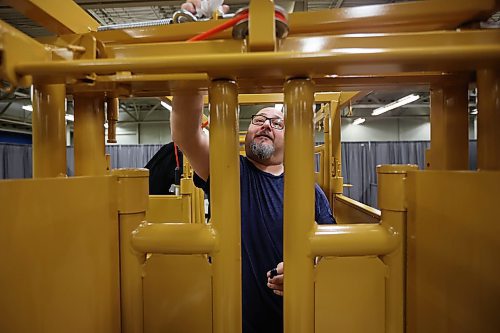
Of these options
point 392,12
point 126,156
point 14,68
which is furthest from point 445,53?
point 126,156

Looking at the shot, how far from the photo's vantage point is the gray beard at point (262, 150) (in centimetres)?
140

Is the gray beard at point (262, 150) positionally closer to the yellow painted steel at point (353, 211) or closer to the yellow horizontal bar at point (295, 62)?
the yellow painted steel at point (353, 211)

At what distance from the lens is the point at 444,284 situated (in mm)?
579

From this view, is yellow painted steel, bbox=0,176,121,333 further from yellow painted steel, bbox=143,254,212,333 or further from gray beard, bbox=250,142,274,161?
gray beard, bbox=250,142,274,161

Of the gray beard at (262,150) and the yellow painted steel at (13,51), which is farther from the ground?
the yellow painted steel at (13,51)

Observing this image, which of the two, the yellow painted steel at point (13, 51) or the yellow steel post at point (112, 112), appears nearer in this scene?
the yellow painted steel at point (13, 51)

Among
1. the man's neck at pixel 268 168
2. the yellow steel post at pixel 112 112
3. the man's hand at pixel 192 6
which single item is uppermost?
the man's hand at pixel 192 6

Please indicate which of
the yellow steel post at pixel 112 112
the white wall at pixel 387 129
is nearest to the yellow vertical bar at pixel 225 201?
the yellow steel post at pixel 112 112

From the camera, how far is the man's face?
4.62 feet

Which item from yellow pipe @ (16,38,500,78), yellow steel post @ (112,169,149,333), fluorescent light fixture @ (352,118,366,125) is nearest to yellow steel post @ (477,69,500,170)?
yellow pipe @ (16,38,500,78)

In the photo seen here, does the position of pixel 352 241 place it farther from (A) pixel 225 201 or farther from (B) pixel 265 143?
(B) pixel 265 143

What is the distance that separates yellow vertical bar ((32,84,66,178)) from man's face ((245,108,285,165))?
0.85 m

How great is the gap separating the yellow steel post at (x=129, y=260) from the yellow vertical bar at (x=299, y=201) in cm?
33

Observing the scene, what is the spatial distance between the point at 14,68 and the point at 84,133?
268mm
